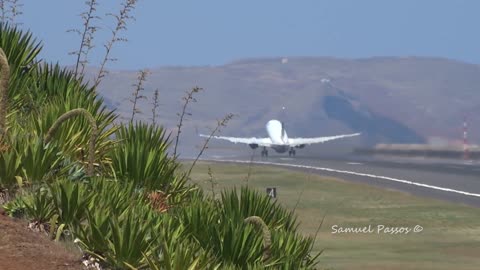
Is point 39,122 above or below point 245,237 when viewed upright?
above

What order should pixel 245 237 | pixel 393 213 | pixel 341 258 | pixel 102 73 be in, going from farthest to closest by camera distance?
pixel 393 213
pixel 341 258
pixel 102 73
pixel 245 237

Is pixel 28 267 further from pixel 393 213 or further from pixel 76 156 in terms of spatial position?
pixel 393 213

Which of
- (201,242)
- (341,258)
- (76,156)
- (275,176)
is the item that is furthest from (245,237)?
(275,176)

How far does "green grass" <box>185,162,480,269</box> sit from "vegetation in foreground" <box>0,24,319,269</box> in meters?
1.30

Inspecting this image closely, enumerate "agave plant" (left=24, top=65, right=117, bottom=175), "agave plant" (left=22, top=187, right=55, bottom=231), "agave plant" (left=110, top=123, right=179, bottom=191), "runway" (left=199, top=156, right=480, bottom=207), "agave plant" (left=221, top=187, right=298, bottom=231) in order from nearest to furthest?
"agave plant" (left=22, top=187, right=55, bottom=231)
"agave plant" (left=221, top=187, right=298, bottom=231)
"agave plant" (left=110, top=123, right=179, bottom=191)
"agave plant" (left=24, top=65, right=117, bottom=175)
"runway" (left=199, top=156, right=480, bottom=207)

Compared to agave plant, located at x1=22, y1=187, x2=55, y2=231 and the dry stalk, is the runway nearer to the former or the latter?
the dry stalk

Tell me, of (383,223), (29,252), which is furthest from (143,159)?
(383,223)

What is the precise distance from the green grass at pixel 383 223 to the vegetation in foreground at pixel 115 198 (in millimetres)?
1297

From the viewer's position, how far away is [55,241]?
1112 centimetres

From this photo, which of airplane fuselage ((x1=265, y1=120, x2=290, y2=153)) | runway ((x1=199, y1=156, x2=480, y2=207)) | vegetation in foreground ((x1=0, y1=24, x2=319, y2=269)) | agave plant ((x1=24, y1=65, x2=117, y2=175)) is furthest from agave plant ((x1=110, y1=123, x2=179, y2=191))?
airplane fuselage ((x1=265, y1=120, x2=290, y2=153))

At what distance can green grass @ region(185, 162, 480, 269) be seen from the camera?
95.6 ft

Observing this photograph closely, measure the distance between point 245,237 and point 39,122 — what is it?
3.47m

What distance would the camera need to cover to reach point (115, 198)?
1164cm

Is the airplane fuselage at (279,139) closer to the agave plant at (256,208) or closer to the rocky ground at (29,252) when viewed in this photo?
the agave plant at (256,208)
